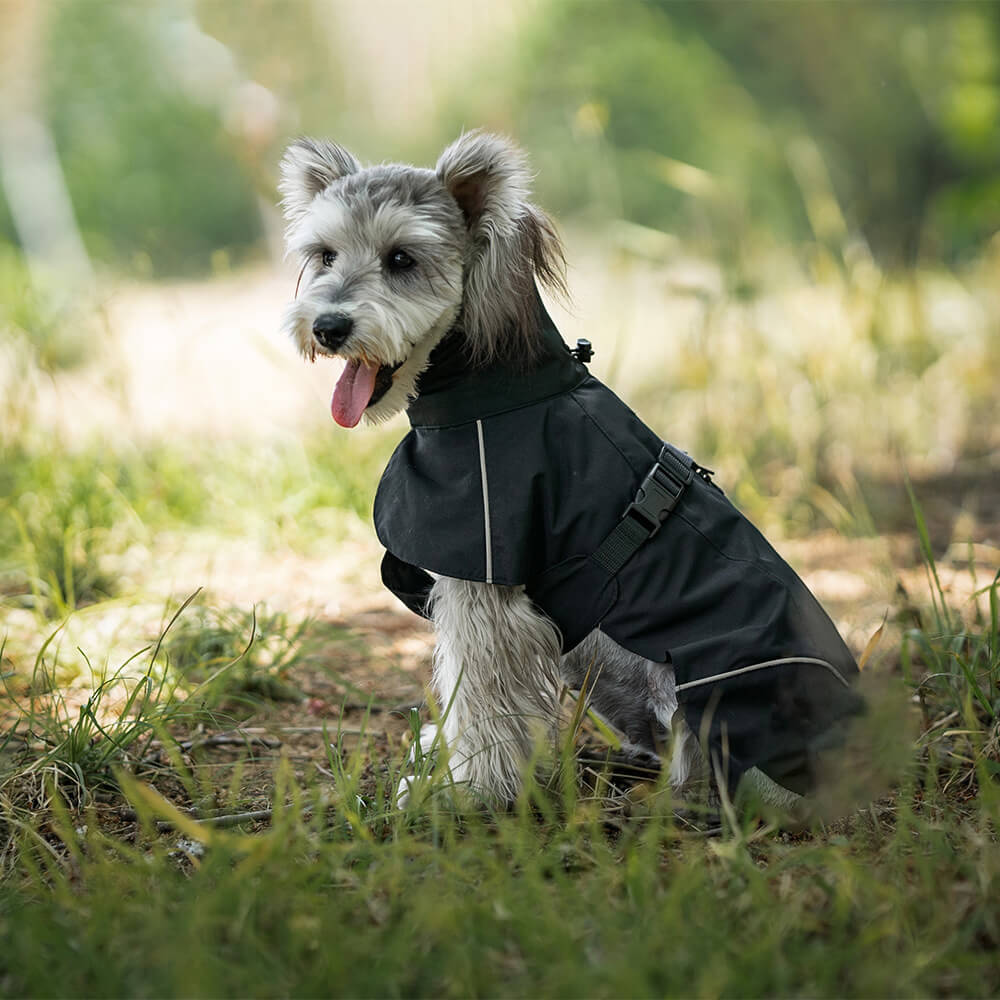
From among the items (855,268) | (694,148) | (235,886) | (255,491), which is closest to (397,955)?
(235,886)

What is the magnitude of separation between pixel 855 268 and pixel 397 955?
16.4 feet

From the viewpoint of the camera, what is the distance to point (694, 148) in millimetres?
24969

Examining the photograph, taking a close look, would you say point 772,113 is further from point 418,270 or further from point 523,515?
point 523,515

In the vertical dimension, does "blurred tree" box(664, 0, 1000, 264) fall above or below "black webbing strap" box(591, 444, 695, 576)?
above

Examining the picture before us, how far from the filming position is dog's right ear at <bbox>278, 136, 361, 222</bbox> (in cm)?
301

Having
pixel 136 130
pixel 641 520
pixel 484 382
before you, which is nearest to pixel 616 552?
pixel 641 520

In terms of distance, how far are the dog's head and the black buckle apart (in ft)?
1.45

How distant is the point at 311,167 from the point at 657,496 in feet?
4.45

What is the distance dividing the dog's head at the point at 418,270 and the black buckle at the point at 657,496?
442mm

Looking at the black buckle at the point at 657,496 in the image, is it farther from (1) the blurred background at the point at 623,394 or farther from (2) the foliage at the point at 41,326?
(2) the foliage at the point at 41,326

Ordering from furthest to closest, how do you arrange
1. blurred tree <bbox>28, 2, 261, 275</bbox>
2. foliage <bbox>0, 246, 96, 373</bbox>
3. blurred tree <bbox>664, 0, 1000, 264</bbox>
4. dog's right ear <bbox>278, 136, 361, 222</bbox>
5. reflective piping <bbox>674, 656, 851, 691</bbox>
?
blurred tree <bbox>28, 2, 261, 275</bbox>, blurred tree <bbox>664, 0, 1000, 264</bbox>, foliage <bbox>0, 246, 96, 373</bbox>, dog's right ear <bbox>278, 136, 361, 222</bbox>, reflective piping <bbox>674, 656, 851, 691</bbox>

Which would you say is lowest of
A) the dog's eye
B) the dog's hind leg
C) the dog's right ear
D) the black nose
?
the dog's hind leg

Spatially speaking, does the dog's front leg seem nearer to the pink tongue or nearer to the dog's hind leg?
the dog's hind leg

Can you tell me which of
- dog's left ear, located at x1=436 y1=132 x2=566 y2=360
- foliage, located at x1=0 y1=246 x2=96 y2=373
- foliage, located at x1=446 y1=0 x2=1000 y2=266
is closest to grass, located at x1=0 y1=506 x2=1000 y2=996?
dog's left ear, located at x1=436 y1=132 x2=566 y2=360
